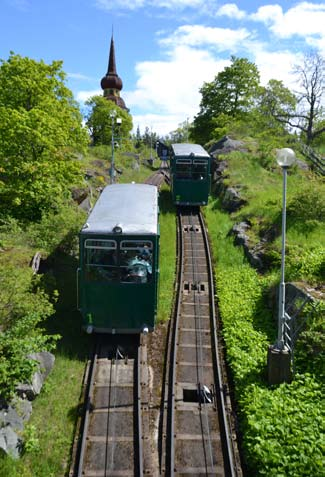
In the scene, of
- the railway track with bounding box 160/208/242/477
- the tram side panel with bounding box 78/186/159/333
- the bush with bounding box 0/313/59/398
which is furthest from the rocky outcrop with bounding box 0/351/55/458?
the railway track with bounding box 160/208/242/477

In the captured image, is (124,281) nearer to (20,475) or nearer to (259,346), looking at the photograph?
(259,346)

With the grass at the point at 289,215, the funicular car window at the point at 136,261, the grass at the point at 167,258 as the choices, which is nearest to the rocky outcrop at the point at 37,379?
the funicular car window at the point at 136,261

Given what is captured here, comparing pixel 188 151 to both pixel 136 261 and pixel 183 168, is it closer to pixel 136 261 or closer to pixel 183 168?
pixel 183 168

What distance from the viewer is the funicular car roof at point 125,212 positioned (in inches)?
420

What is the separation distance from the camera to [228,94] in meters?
50.0

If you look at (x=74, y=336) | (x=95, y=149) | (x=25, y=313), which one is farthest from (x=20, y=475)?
(x=95, y=149)

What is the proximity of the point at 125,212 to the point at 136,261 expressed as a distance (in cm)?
179

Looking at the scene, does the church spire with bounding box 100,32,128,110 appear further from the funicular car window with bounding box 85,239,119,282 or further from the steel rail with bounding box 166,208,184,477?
the funicular car window with bounding box 85,239,119,282

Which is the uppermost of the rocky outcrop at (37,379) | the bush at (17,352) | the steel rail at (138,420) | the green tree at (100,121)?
the green tree at (100,121)

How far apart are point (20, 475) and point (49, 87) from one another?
59.1 ft

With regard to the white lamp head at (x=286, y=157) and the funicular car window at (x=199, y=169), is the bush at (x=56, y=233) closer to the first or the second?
the funicular car window at (x=199, y=169)

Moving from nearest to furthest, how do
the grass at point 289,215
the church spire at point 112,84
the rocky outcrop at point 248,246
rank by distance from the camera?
the grass at point 289,215, the rocky outcrop at point 248,246, the church spire at point 112,84

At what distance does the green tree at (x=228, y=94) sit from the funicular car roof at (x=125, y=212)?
119 ft

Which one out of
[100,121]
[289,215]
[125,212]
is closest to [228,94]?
[100,121]
